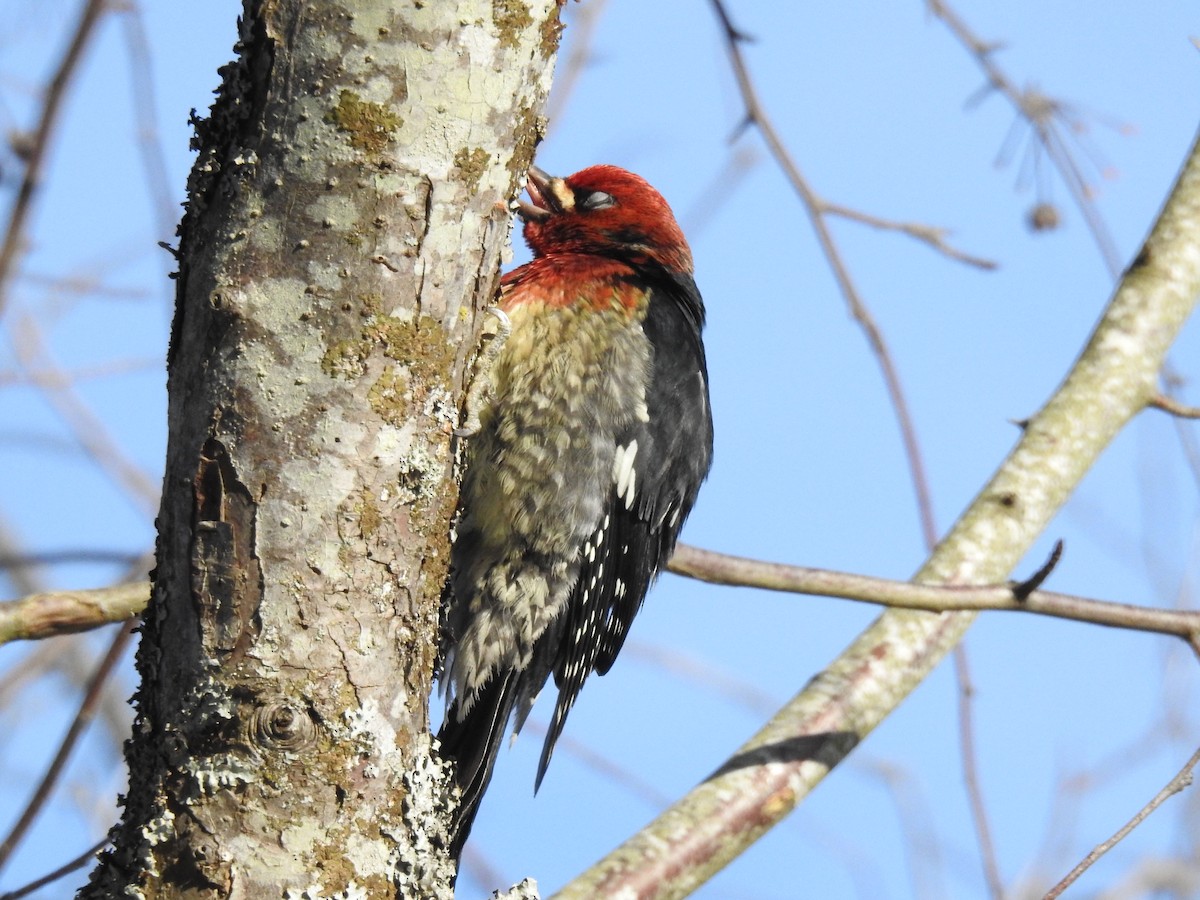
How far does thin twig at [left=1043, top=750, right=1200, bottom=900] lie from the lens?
1780mm

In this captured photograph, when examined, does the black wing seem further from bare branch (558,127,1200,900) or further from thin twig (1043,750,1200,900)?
thin twig (1043,750,1200,900)

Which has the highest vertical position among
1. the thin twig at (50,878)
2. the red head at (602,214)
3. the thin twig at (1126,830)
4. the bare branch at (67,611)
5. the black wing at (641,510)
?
the red head at (602,214)

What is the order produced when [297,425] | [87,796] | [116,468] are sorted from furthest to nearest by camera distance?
[87,796] < [116,468] < [297,425]

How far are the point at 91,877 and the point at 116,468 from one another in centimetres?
198

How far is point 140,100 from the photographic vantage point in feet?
8.68

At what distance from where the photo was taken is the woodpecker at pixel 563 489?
9.05ft

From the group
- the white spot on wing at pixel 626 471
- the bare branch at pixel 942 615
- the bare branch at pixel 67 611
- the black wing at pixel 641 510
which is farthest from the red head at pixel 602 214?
the bare branch at pixel 67 611

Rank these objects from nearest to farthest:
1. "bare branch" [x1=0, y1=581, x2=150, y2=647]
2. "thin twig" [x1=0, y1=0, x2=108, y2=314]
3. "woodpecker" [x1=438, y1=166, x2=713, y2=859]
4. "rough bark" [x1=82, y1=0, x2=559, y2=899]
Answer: "rough bark" [x1=82, y1=0, x2=559, y2=899] < "thin twig" [x1=0, y1=0, x2=108, y2=314] < "bare branch" [x1=0, y1=581, x2=150, y2=647] < "woodpecker" [x1=438, y1=166, x2=713, y2=859]

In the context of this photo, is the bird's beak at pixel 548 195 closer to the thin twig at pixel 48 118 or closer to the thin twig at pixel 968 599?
the thin twig at pixel 968 599

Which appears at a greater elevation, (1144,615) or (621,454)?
(621,454)

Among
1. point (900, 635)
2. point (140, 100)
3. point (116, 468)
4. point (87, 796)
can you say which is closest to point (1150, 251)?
point (900, 635)

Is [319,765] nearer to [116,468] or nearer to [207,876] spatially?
[207,876]

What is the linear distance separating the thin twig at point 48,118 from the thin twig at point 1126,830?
1.79m

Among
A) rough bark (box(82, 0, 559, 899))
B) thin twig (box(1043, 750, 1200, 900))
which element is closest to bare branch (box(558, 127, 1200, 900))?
thin twig (box(1043, 750, 1200, 900))
